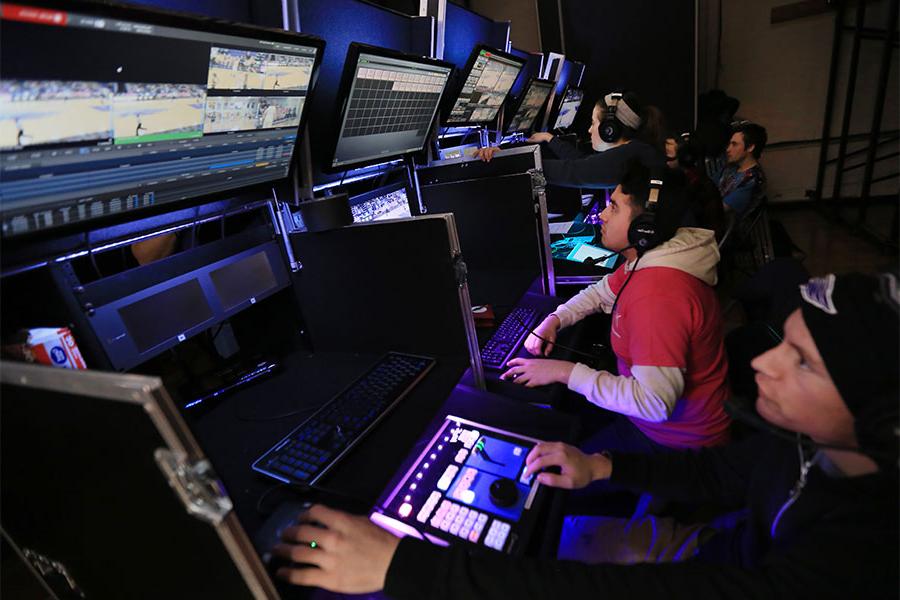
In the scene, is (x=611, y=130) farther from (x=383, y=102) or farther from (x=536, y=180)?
(x=383, y=102)

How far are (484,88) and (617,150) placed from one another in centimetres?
75

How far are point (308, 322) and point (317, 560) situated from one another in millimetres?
796

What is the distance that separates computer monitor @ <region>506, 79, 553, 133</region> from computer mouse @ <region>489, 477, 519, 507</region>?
2674mm

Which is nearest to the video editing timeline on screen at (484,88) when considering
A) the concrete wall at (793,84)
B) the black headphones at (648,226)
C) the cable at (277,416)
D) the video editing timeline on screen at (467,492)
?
the black headphones at (648,226)

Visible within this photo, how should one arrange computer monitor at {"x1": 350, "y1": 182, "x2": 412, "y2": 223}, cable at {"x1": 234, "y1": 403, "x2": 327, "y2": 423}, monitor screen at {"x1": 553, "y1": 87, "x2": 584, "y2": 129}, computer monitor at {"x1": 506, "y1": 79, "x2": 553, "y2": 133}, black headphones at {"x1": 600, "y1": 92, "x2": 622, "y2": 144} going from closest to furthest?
cable at {"x1": 234, "y1": 403, "x2": 327, "y2": 423} < computer monitor at {"x1": 350, "y1": 182, "x2": 412, "y2": 223} < black headphones at {"x1": 600, "y1": 92, "x2": 622, "y2": 144} < computer monitor at {"x1": 506, "y1": 79, "x2": 553, "y2": 133} < monitor screen at {"x1": 553, "y1": 87, "x2": 584, "y2": 129}

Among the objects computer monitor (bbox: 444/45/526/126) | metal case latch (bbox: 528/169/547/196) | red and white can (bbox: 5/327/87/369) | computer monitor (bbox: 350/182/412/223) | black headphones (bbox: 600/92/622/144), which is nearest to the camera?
red and white can (bbox: 5/327/87/369)

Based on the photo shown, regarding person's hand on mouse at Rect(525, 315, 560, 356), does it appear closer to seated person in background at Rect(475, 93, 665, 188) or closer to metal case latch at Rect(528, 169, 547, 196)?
metal case latch at Rect(528, 169, 547, 196)

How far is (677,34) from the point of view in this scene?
4.90m

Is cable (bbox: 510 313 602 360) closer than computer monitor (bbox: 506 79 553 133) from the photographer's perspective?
Yes

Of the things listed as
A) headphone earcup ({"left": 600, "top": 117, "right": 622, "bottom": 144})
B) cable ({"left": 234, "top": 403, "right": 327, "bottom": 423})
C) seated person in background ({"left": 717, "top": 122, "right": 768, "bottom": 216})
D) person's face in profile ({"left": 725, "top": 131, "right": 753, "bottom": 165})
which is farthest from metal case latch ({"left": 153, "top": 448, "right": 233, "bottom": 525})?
person's face in profile ({"left": 725, "top": 131, "right": 753, "bottom": 165})

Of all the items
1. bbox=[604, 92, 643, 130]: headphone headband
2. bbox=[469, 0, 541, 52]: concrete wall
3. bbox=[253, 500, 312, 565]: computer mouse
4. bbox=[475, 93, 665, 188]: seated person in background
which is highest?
bbox=[469, 0, 541, 52]: concrete wall

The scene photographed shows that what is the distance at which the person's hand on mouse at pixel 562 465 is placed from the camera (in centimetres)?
85

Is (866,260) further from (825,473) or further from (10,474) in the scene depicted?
(10,474)

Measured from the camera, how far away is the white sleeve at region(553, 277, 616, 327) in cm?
161
